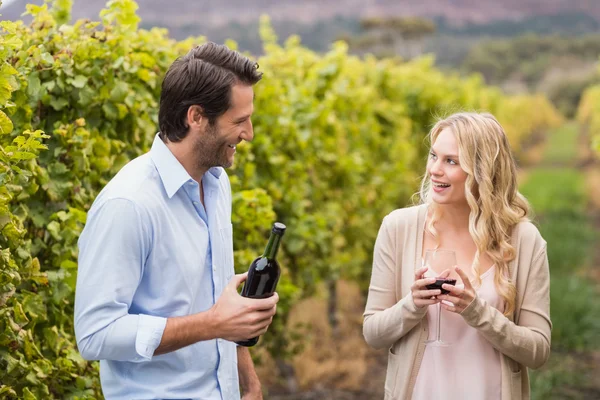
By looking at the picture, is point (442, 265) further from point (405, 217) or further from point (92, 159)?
point (92, 159)

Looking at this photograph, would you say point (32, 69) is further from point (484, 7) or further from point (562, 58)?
point (484, 7)

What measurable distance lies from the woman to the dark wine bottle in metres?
0.67

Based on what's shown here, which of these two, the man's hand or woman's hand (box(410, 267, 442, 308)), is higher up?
woman's hand (box(410, 267, 442, 308))

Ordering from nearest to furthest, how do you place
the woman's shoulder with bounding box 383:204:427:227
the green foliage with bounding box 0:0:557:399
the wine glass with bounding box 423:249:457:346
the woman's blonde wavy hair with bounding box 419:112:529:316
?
1. the wine glass with bounding box 423:249:457:346
2. the green foliage with bounding box 0:0:557:399
3. the woman's blonde wavy hair with bounding box 419:112:529:316
4. the woman's shoulder with bounding box 383:204:427:227

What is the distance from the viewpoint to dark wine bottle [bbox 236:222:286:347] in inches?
93.7

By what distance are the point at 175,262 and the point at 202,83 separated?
53cm

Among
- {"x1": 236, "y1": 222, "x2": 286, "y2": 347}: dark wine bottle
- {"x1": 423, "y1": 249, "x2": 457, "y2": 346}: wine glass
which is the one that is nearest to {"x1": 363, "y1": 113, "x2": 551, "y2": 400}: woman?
{"x1": 423, "y1": 249, "x2": 457, "y2": 346}: wine glass

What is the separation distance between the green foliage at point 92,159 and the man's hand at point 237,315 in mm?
841

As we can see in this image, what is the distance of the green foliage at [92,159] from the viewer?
289cm

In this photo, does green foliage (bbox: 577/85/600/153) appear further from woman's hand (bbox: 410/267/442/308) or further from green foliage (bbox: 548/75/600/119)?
green foliage (bbox: 548/75/600/119)

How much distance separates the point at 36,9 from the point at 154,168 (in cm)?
155

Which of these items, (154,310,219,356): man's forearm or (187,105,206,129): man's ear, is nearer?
(154,310,219,356): man's forearm

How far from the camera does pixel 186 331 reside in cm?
220

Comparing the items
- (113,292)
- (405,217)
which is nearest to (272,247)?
(113,292)
